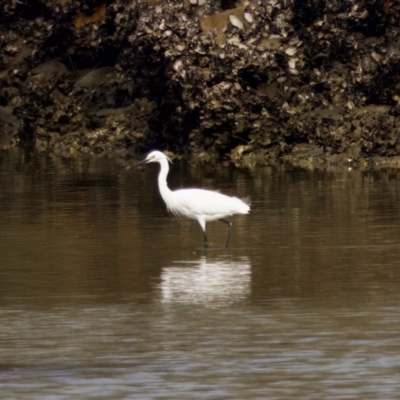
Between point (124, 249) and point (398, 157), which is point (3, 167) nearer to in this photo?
point (398, 157)

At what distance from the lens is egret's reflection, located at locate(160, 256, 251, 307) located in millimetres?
14125

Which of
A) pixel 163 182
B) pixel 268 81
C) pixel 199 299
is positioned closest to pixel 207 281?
pixel 199 299

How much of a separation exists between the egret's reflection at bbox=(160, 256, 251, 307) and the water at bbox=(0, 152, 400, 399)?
0.02m

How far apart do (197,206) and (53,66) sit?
78.9 ft

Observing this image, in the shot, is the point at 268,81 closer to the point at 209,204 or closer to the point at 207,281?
the point at 209,204

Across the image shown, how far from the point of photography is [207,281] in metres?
15.3

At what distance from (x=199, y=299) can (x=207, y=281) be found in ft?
4.10

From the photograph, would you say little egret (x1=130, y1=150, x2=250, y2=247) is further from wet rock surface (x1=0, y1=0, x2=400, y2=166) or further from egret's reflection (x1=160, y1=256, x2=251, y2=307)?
wet rock surface (x1=0, y1=0, x2=400, y2=166)

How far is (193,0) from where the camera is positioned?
34375 millimetres

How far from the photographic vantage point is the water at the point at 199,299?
10.8m

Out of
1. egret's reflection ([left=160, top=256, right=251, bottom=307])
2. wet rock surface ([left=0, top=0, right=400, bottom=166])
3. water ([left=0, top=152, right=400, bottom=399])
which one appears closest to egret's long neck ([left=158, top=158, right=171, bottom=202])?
water ([left=0, top=152, right=400, bottom=399])

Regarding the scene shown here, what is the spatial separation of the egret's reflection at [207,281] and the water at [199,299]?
0.07ft

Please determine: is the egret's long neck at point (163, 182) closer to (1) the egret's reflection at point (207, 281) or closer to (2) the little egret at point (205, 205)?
(2) the little egret at point (205, 205)

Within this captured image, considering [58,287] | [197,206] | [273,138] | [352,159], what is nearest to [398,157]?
[352,159]
